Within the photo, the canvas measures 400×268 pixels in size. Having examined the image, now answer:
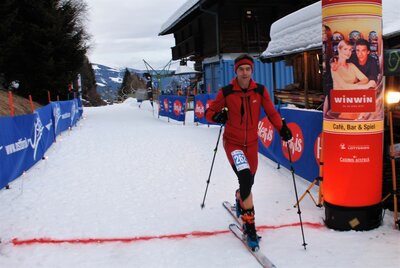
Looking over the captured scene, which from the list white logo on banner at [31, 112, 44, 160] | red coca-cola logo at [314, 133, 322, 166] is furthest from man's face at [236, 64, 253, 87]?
white logo on banner at [31, 112, 44, 160]

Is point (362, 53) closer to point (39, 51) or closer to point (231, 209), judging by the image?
point (231, 209)

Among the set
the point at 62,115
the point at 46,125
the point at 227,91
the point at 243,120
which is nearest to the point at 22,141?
the point at 46,125

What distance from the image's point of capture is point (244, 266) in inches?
163

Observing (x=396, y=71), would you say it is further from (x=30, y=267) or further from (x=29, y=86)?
(x=29, y=86)

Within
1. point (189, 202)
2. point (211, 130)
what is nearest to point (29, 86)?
point (211, 130)

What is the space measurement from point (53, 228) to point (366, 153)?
13.7 ft

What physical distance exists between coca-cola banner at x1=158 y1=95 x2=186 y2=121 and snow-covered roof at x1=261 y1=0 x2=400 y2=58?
7.29m

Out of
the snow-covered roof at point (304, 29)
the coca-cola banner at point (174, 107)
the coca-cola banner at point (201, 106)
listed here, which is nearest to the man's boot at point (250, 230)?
the snow-covered roof at point (304, 29)

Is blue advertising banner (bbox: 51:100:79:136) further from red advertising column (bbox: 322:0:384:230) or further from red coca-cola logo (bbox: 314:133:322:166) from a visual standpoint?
red advertising column (bbox: 322:0:384:230)

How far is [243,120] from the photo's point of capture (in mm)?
4770

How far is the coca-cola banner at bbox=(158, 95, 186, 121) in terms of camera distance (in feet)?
62.4

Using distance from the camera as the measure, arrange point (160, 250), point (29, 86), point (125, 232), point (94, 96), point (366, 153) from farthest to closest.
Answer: point (94, 96) → point (29, 86) → point (125, 232) → point (366, 153) → point (160, 250)

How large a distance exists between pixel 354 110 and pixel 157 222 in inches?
118

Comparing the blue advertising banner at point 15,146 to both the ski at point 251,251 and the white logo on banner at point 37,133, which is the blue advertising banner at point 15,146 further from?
the ski at point 251,251
